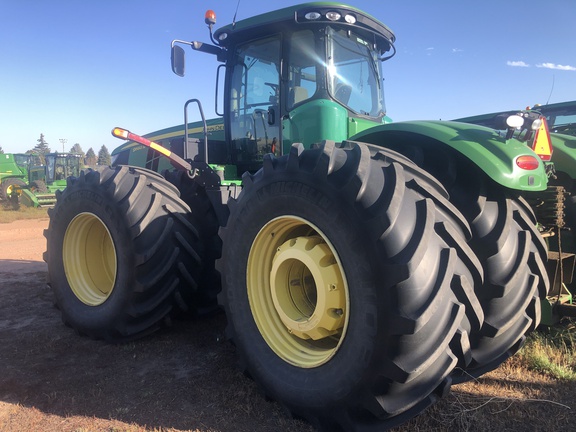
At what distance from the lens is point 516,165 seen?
2.29 metres

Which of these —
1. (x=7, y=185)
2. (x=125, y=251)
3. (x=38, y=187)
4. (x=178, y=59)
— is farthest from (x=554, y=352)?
(x=7, y=185)

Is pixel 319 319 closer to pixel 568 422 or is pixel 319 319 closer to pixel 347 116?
pixel 568 422

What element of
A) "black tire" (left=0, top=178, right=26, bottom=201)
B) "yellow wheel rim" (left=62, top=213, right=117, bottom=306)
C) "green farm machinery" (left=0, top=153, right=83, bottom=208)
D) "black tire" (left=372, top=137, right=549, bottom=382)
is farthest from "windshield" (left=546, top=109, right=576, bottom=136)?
"black tire" (left=0, top=178, right=26, bottom=201)

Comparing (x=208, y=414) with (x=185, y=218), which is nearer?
(x=208, y=414)

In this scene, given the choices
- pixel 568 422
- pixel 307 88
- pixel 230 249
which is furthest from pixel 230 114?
pixel 568 422

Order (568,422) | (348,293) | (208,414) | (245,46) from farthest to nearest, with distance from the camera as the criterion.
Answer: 1. (245,46)
2. (208,414)
3. (568,422)
4. (348,293)

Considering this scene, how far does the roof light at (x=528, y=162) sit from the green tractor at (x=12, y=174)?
21.1m

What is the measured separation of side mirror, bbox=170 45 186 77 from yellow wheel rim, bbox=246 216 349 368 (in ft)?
7.87

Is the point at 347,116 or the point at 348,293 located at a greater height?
the point at 347,116

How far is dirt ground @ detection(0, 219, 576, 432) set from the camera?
2344mm

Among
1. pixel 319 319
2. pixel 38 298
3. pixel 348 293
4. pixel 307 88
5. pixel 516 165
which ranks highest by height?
pixel 307 88

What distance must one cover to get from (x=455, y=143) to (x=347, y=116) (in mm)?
1358

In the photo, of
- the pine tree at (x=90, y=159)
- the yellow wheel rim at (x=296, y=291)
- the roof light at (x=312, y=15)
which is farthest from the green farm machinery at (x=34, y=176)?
the yellow wheel rim at (x=296, y=291)

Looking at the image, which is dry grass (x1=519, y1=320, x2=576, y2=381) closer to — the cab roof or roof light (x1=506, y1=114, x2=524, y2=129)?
roof light (x1=506, y1=114, x2=524, y2=129)
